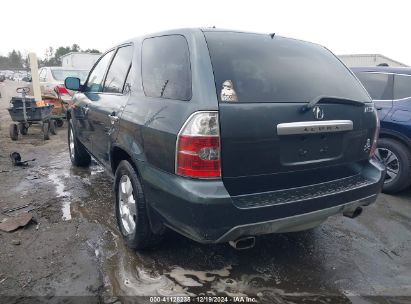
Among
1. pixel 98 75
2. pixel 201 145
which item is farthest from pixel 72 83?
pixel 201 145

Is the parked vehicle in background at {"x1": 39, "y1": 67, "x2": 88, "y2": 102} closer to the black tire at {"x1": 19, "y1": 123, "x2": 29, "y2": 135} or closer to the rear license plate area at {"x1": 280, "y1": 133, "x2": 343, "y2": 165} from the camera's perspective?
the black tire at {"x1": 19, "y1": 123, "x2": 29, "y2": 135}

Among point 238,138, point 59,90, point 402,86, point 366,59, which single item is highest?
point 366,59

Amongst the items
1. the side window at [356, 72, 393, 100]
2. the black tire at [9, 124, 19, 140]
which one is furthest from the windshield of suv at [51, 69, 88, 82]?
the side window at [356, 72, 393, 100]

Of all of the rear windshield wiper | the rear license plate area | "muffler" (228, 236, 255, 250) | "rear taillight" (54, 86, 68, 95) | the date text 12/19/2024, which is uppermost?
the rear windshield wiper

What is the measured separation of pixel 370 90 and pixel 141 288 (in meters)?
4.32

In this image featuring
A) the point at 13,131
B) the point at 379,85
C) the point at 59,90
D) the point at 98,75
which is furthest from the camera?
the point at 59,90

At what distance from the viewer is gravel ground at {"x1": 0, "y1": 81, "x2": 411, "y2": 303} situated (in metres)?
2.51

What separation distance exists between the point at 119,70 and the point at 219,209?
2.09 m

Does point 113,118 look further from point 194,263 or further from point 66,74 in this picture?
point 66,74

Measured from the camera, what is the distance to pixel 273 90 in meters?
2.38

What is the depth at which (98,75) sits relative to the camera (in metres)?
4.29

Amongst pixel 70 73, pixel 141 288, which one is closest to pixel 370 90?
pixel 141 288

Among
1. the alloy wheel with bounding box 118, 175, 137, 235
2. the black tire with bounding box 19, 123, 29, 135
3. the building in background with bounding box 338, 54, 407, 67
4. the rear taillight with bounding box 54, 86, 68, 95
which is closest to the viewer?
the alloy wheel with bounding box 118, 175, 137, 235

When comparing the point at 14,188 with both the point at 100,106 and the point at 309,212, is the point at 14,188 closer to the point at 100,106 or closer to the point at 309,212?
the point at 100,106
